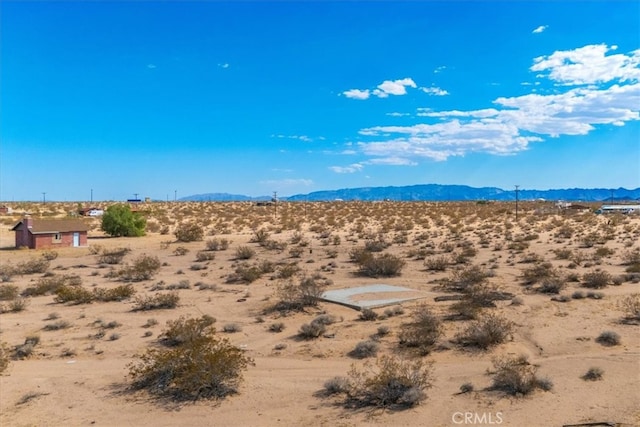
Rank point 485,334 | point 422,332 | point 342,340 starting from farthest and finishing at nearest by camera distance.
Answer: point 342,340
point 422,332
point 485,334

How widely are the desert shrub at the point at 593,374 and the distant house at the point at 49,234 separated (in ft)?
114

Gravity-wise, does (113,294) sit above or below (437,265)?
below

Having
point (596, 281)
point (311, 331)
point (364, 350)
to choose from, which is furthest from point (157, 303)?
point (596, 281)

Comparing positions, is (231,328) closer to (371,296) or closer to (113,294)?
(371,296)

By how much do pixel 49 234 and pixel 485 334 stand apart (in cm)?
3244

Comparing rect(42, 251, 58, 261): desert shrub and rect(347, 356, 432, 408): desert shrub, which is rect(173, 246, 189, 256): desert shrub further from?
rect(347, 356, 432, 408): desert shrub

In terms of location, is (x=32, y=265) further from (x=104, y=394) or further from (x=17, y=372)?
(x=104, y=394)

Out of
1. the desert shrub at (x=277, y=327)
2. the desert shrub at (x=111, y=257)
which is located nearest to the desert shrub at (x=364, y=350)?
the desert shrub at (x=277, y=327)

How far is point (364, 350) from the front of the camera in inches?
490

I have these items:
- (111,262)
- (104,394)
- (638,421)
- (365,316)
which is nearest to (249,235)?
(111,262)

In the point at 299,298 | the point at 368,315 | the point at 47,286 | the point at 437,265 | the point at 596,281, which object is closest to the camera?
the point at 368,315

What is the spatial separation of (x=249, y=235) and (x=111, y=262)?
17.7 metres

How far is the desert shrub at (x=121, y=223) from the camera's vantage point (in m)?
43.5

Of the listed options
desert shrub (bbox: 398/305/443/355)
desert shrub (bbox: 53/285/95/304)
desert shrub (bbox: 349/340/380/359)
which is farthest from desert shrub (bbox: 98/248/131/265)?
desert shrub (bbox: 349/340/380/359)
